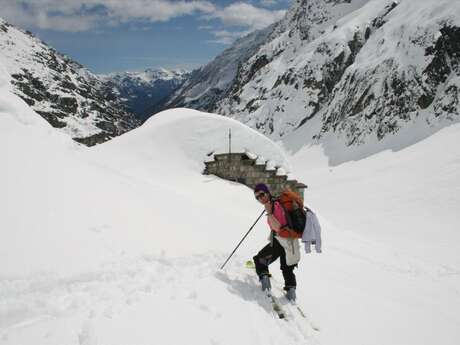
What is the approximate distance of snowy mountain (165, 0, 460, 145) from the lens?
36.9m

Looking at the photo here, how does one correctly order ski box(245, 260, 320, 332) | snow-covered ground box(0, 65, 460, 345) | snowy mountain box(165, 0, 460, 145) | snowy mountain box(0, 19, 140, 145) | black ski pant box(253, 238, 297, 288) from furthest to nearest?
1. snowy mountain box(0, 19, 140, 145)
2. snowy mountain box(165, 0, 460, 145)
3. black ski pant box(253, 238, 297, 288)
4. ski box(245, 260, 320, 332)
5. snow-covered ground box(0, 65, 460, 345)

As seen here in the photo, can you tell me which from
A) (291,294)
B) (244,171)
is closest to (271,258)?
(291,294)

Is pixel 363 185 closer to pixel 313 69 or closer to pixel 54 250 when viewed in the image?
pixel 54 250

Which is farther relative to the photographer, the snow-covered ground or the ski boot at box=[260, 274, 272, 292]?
the ski boot at box=[260, 274, 272, 292]

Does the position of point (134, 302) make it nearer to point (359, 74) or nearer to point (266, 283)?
point (266, 283)

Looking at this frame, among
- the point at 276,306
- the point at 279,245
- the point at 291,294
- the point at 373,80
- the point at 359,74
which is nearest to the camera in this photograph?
the point at 276,306

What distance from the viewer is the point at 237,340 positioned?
13.6ft

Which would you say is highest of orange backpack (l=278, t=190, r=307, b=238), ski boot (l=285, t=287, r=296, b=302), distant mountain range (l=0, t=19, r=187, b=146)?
distant mountain range (l=0, t=19, r=187, b=146)

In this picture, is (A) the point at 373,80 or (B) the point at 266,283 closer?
(B) the point at 266,283

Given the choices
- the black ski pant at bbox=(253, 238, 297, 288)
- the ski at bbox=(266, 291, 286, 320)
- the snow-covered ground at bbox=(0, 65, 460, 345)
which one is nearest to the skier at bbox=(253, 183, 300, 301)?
the black ski pant at bbox=(253, 238, 297, 288)

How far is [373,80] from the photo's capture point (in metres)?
42.4

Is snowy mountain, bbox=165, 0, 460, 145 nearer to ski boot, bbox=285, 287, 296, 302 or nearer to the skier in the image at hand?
the skier

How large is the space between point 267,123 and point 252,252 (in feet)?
191

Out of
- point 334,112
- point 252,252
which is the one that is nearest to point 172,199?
point 252,252
